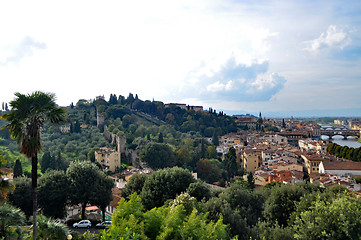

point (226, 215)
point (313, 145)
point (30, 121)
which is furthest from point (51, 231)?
point (313, 145)

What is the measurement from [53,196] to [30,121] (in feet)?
46.1

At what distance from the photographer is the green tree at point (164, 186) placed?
2062cm

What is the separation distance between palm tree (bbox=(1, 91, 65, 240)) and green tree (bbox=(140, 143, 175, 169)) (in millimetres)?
37353

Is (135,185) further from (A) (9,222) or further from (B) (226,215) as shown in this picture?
(A) (9,222)

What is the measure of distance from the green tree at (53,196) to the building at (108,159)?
79.7ft

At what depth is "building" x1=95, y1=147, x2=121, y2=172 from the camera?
47281 mm

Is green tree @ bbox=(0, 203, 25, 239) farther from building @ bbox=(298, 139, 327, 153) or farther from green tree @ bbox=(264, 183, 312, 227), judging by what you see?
building @ bbox=(298, 139, 327, 153)

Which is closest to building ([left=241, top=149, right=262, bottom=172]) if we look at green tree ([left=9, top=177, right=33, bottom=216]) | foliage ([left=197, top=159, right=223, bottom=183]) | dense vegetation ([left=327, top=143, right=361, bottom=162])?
foliage ([left=197, top=159, right=223, bottom=183])

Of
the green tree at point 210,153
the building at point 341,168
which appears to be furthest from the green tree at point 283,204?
the green tree at point 210,153

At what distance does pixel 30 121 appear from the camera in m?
9.98

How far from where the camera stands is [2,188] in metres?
9.91

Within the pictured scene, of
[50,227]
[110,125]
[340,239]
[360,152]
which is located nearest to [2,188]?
[50,227]

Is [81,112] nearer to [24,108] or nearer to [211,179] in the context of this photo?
[211,179]

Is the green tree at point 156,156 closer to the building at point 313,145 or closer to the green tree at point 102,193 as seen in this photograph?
the green tree at point 102,193
